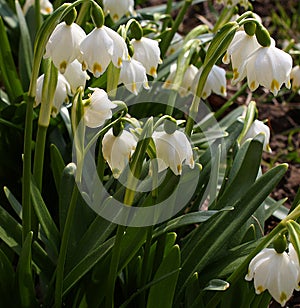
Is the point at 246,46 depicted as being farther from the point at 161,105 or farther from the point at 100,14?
the point at 161,105

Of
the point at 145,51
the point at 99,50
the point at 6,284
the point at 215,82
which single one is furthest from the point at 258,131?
the point at 6,284

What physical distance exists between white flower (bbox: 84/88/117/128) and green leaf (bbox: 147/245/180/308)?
34cm

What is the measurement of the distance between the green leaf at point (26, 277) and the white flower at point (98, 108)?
0.32 meters

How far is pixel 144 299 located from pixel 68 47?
682 mm

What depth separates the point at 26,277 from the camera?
68.4 inches

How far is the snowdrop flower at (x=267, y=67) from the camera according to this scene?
1517mm

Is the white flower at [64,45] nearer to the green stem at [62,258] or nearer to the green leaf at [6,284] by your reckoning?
the green stem at [62,258]

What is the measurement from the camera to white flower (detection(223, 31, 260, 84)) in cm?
158

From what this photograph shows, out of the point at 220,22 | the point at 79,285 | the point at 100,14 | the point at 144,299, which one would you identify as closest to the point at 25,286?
the point at 79,285

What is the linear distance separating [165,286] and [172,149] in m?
0.35

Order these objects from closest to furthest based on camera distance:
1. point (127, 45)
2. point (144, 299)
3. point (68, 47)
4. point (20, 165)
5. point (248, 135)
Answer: point (68, 47)
point (127, 45)
point (144, 299)
point (248, 135)
point (20, 165)

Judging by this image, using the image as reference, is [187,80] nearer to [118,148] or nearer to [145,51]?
[145,51]

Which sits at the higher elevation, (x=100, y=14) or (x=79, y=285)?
(x=100, y=14)

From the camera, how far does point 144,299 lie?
1.80m
